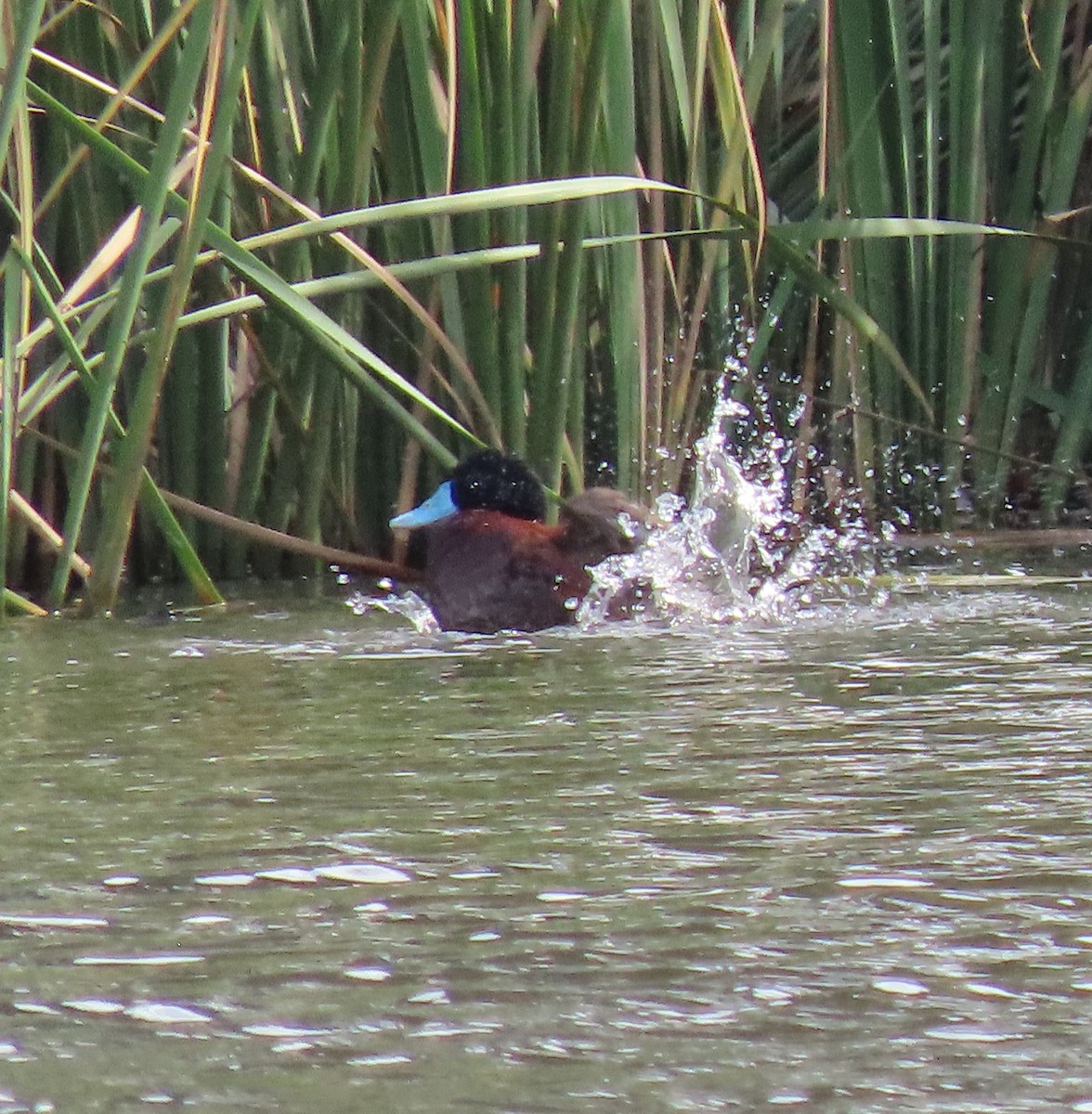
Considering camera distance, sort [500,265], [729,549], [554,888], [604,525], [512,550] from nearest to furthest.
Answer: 1. [554,888]
2. [604,525]
3. [512,550]
4. [729,549]
5. [500,265]

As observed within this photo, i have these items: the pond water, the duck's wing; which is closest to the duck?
the duck's wing

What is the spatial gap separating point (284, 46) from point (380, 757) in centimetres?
219

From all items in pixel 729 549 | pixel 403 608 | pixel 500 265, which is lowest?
pixel 403 608

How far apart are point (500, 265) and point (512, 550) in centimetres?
60

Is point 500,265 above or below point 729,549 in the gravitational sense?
above

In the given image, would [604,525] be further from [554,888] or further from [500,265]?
[554,888]

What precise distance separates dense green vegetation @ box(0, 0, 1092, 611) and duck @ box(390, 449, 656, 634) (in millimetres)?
98

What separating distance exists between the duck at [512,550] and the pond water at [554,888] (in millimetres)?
665

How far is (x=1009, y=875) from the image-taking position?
1.76 m

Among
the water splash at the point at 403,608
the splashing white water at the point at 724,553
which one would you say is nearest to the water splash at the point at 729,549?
the splashing white water at the point at 724,553

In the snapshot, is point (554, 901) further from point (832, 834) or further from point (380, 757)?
point (380, 757)

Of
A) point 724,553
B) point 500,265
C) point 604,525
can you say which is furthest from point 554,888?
point 500,265

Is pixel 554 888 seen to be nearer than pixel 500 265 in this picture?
Answer: Yes

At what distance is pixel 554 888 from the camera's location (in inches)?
69.5
